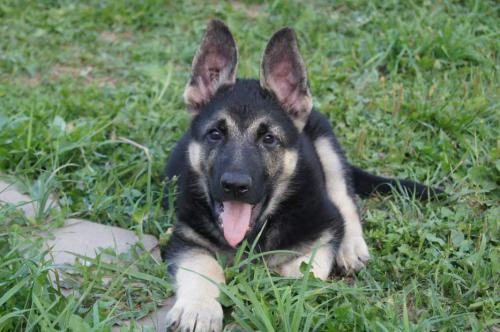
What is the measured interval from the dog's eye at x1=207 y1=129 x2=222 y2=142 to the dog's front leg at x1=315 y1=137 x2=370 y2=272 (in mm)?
933

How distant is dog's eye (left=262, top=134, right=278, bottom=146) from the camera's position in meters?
3.87

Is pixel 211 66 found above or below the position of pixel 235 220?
above

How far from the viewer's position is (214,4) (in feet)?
24.7

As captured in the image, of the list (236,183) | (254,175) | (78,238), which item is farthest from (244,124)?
(78,238)

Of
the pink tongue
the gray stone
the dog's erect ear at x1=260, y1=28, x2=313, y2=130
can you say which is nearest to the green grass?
the gray stone

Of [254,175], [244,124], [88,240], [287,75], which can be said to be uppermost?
[287,75]

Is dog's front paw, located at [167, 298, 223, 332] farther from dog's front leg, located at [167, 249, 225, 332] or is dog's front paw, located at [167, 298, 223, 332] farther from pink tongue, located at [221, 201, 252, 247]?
pink tongue, located at [221, 201, 252, 247]

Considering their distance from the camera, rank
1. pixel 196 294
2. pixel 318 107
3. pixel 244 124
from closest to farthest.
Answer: pixel 196 294, pixel 244 124, pixel 318 107

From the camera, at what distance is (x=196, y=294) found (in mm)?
3369

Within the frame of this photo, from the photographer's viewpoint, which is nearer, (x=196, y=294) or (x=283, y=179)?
(x=196, y=294)

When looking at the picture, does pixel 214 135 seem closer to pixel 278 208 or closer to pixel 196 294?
pixel 278 208

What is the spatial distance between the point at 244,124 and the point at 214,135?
20 centimetres

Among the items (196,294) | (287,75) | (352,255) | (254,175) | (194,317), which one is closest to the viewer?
(194,317)

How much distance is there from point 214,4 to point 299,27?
48.7 inches
